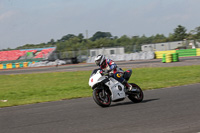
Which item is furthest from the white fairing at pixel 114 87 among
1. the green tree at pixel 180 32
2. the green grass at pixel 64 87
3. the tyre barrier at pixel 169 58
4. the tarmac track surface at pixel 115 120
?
the green tree at pixel 180 32

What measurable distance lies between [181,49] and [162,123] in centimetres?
3531

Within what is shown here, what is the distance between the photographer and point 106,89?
26.1 ft

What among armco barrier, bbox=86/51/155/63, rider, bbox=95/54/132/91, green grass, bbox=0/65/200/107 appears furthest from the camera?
armco barrier, bbox=86/51/155/63

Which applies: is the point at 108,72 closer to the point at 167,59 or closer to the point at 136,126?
the point at 136,126

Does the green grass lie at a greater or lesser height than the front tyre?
lesser

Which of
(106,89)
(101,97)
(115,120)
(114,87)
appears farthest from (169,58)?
(115,120)

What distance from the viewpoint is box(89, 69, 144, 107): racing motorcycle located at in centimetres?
759

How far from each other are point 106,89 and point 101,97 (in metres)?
0.27

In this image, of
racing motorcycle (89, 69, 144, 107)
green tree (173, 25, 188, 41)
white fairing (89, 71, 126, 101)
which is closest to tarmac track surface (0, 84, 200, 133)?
racing motorcycle (89, 69, 144, 107)

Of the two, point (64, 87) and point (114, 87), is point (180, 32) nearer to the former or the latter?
point (64, 87)

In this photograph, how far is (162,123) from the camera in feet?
17.9

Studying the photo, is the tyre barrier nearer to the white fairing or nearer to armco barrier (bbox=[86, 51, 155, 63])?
armco barrier (bbox=[86, 51, 155, 63])

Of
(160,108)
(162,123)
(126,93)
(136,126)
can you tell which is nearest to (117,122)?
(136,126)

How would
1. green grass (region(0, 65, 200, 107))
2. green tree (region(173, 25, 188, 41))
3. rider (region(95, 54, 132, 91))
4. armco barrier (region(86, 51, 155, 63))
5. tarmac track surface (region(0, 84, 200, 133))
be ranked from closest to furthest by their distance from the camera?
tarmac track surface (region(0, 84, 200, 133))
rider (region(95, 54, 132, 91))
green grass (region(0, 65, 200, 107))
armco barrier (region(86, 51, 155, 63))
green tree (region(173, 25, 188, 41))
